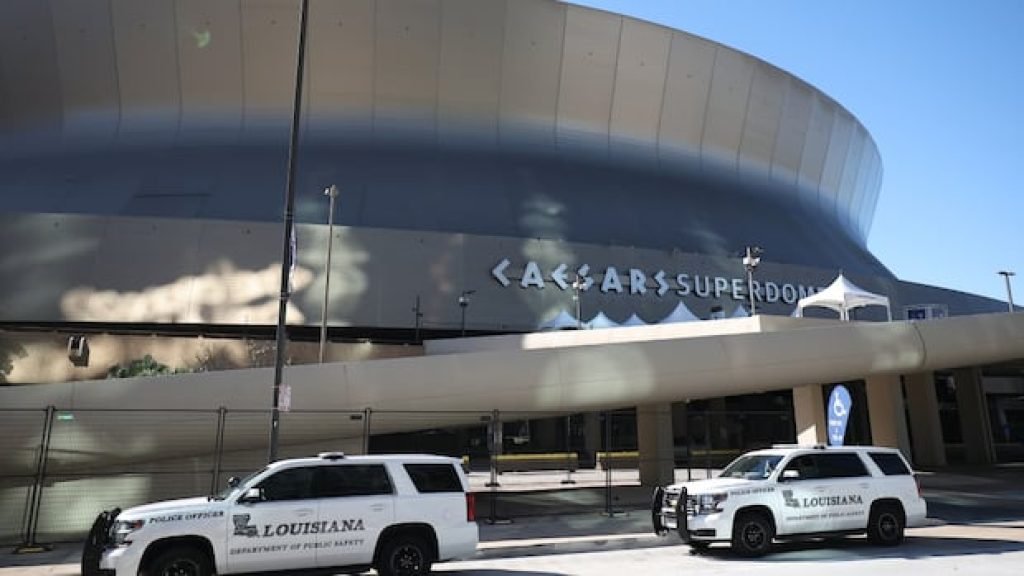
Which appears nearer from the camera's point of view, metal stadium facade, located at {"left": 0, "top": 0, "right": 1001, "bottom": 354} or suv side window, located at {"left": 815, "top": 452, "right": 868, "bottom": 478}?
suv side window, located at {"left": 815, "top": 452, "right": 868, "bottom": 478}

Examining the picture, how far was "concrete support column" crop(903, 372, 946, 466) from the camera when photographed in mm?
33062

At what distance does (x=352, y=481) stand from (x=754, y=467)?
715cm

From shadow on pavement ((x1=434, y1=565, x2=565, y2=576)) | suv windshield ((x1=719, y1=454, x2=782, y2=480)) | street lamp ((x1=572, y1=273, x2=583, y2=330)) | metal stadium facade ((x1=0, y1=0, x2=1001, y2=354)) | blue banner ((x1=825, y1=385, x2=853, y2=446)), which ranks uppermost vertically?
metal stadium facade ((x1=0, y1=0, x2=1001, y2=354))

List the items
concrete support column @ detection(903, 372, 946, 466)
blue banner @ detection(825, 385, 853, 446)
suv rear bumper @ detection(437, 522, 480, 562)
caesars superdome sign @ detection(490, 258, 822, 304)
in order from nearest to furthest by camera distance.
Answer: suv rear bumper @ detection(437, 522, 480, 562) < blue banner @ detection(825, 385, 853, 446) < concrete support column @ detection(903, 372, 946, 466) < caesars superdome sign @ detection(490, 258, 822, 304)

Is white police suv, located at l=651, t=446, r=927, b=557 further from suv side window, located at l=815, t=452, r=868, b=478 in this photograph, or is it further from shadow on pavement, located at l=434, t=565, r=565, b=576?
shadow on pavement, located at l=434, t=565, r=565, b=576

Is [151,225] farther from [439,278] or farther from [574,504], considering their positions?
[574,504]

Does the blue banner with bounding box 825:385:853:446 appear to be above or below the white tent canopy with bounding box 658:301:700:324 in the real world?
below

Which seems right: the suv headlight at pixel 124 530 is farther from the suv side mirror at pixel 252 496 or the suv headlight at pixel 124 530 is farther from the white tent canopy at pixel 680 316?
the white tent canopy at pixel 680 316

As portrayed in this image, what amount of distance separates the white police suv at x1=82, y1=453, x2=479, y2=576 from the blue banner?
9.16m

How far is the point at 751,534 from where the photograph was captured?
475 inches

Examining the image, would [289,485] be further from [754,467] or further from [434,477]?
[754,467]

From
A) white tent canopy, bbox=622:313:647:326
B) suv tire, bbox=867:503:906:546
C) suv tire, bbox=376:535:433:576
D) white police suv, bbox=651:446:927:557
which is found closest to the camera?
suv tire, bbox=376:535:433:576

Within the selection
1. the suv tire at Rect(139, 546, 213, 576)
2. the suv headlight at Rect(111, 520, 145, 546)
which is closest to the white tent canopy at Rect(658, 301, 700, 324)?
the suv tire at Rect(139, 546, 213, 576)

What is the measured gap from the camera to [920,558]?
11.3m
